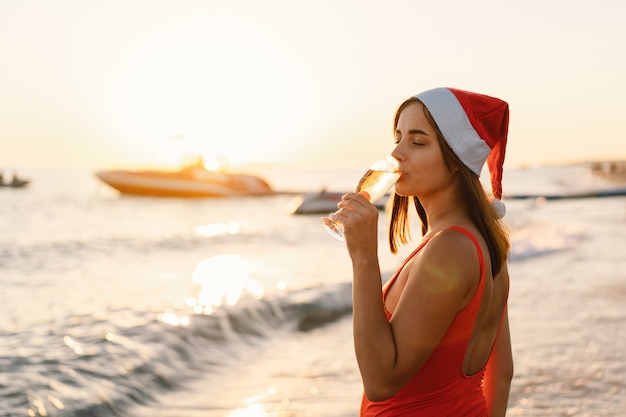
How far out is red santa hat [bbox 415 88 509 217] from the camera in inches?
80.6

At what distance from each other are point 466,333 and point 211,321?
9001mm

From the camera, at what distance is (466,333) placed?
6.56ft

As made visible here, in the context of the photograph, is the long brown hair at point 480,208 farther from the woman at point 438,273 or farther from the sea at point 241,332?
the sea at point 241,332

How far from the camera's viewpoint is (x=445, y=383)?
209 cm

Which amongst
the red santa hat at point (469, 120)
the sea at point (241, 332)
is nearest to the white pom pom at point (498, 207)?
the red santa hat at point (469, 120)

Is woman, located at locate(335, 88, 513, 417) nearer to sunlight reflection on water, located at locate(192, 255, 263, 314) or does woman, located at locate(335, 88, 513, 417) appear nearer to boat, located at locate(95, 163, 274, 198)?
sunlight reflection on water, located at locate(192, 255, 263, 314)

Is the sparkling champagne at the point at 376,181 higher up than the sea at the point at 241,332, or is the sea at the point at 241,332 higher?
the sparkling champagne at the point at 376,181

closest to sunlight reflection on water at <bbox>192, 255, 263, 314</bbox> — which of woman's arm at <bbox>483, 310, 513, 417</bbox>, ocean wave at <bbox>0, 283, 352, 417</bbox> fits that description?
ocean wave at <bbox>0, 283, 352, 417</bbox>

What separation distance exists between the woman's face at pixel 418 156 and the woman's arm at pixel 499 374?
2.39ft

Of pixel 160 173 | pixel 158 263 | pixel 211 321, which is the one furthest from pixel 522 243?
pixel 160 173

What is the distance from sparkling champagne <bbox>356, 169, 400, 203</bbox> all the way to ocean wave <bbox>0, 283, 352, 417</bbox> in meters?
5.47

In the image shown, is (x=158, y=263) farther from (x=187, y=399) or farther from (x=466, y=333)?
(x=466, y=333)

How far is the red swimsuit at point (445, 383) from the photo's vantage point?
77.0 inches

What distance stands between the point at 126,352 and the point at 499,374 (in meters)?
6.85
